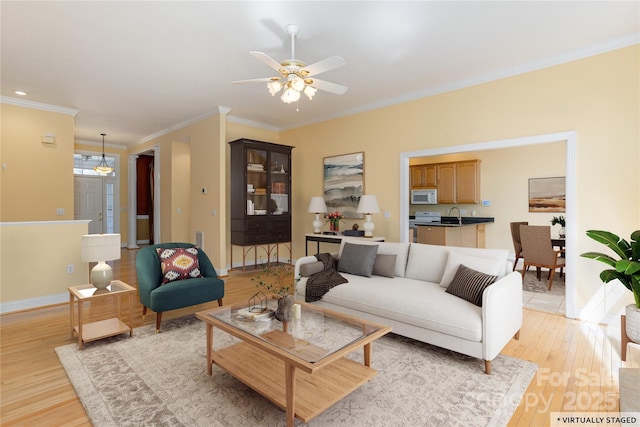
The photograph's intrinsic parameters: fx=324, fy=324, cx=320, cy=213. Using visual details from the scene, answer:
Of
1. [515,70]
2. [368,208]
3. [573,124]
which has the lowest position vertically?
[368,208]

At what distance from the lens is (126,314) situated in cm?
370

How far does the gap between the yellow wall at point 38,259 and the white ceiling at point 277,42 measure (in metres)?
1.96

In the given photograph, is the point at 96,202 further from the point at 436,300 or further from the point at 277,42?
the point at 436,300

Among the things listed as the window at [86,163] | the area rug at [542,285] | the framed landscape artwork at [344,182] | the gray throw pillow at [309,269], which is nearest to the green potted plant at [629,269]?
the area rug at [542,285]

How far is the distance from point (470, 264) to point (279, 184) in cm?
402

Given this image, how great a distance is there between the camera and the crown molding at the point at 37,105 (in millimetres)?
4957

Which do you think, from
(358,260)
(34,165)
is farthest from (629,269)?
(34,165)

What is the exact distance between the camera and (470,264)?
3029 millimetres

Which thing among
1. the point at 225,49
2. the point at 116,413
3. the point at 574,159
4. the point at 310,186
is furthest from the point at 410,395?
the point at 310,186

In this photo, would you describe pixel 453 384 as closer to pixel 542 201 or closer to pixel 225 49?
pixel 225 49

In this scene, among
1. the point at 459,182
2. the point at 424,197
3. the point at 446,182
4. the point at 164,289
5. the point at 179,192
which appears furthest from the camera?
the point at 424,197

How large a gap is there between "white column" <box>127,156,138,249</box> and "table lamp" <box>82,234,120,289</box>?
21.0ft

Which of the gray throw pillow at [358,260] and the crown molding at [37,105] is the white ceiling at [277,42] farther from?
the gray throw pillow at [358,260]

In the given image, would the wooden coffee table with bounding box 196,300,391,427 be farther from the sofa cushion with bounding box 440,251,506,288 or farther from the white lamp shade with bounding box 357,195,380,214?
the white lamp shade with bounding box 357,195,380,214
